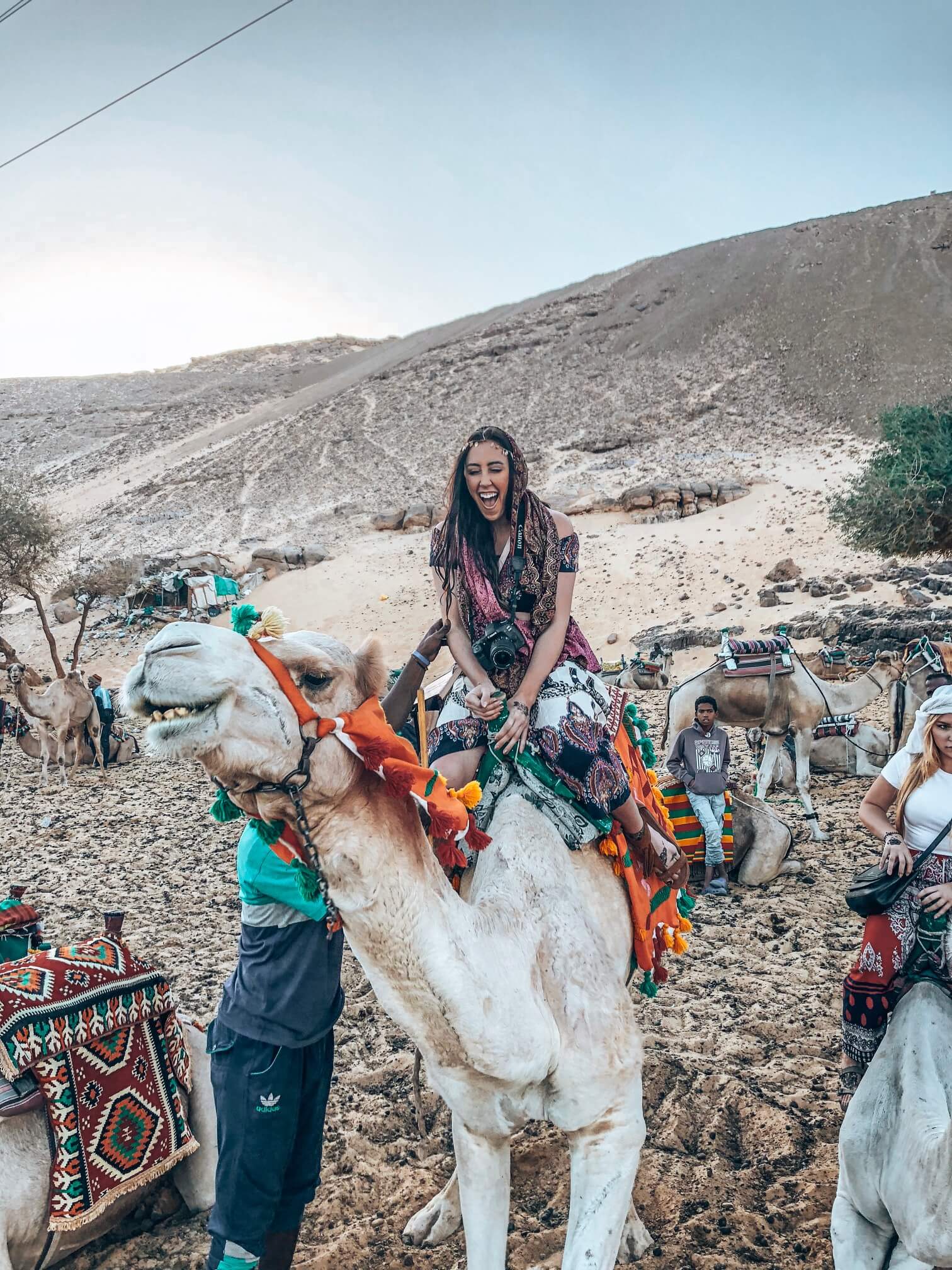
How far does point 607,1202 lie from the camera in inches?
97.3

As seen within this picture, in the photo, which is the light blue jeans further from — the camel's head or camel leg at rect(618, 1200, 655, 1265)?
the camel's head

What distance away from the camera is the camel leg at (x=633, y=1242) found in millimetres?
3404

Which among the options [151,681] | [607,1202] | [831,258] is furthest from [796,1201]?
[831,258]

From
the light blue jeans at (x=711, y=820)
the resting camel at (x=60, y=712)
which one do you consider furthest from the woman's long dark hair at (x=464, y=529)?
the resting camel at (x=60, y=712)

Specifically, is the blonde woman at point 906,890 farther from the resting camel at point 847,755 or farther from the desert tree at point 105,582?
the desert tree at point 105,582

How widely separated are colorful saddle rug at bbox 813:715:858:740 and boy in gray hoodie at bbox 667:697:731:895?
278 cm

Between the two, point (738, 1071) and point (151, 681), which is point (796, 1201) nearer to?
point (738, 1071)

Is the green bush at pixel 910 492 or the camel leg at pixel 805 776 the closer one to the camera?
the camel leg at pixel 805 776

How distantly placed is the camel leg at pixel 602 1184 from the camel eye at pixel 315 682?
1.45m

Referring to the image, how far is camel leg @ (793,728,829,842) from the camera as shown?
27.4 feet

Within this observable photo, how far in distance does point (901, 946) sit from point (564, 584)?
170 centimetres

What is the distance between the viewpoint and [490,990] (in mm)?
2287

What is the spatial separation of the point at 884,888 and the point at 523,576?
1.70 m

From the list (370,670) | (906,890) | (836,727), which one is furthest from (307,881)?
(836,727)
